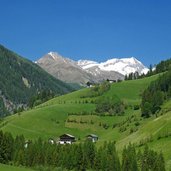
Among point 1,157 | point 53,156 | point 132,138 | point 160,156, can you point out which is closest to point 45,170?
point 53,156

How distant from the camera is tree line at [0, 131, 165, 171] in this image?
4884 inches

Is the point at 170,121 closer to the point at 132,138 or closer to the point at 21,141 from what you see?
the point at 132,138

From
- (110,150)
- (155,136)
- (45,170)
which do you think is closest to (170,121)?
(155,136)

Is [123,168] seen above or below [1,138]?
below

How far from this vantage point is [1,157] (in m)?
149

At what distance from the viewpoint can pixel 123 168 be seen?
126 meters

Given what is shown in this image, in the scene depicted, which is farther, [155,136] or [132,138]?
[132,138]

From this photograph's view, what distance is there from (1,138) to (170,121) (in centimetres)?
5554

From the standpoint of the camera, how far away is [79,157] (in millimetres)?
139625

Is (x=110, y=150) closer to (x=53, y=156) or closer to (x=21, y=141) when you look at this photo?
(x=53, y=156)

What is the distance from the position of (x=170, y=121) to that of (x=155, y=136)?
32.1 ft

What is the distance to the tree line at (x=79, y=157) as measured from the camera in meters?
124

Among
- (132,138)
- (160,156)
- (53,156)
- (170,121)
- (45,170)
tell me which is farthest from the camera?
(132,138)

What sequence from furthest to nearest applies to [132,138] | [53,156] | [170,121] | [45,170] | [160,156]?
[132,138], [170,121], [53,156], [45,170], [160,156]
